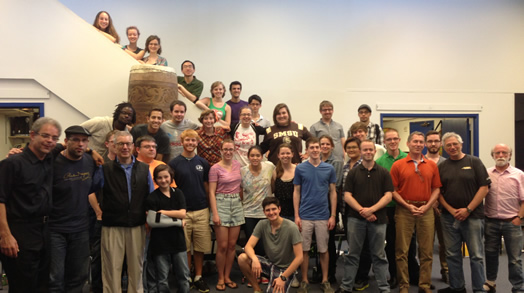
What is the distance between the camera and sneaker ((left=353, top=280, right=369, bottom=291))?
4086 mm

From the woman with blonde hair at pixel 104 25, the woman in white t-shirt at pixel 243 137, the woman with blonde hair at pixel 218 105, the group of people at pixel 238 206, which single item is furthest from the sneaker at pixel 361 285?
the woman with blonde hair at pixel 104 25

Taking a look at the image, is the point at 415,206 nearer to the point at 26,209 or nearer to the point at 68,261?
the point at 68,261

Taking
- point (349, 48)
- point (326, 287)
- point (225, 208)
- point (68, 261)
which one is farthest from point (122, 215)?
point (349, 48)

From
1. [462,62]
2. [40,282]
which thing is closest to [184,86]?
[40,282]

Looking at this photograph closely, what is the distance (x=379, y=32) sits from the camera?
7.70 meters

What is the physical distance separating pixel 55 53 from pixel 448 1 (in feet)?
23.4

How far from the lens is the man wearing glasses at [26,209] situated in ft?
8.60

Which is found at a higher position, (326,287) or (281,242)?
(281,242)

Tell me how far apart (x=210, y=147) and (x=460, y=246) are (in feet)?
8.87

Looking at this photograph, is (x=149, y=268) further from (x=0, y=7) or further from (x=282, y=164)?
(x=0, y=7)

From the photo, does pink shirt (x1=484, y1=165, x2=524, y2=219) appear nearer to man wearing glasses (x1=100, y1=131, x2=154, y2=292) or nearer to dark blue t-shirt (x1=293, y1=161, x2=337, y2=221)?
dark blue t-shirt (x1=293, y1=161, x2=337, y2=221)

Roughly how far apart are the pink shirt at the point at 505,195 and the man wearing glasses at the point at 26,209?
151 inches

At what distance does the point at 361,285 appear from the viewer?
4109mm

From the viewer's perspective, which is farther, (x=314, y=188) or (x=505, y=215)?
(x=314, y=188)
